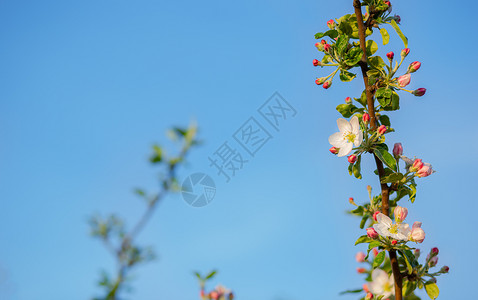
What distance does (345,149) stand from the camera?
2.06 m

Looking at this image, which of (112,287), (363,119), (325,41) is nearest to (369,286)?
(363,119)

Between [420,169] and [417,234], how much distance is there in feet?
1.12

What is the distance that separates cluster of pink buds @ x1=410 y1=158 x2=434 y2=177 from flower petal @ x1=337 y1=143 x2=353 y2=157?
0.32 meters

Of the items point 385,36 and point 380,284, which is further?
point 385,36

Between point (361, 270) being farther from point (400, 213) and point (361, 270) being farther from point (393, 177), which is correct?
point (393, 177)

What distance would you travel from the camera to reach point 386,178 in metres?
1.93

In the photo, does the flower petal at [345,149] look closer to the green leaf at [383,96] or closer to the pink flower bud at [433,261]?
the green leaf at [383,96]

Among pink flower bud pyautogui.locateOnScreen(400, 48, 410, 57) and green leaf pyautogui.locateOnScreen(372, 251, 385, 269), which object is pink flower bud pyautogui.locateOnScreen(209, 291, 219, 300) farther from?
pink flower bud pyautogui.locateOnScreen(400, 48, 410, 57)

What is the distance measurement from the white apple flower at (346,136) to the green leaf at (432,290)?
0.76 metres

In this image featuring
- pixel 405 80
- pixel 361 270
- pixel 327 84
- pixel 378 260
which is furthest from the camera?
pixel 361 270

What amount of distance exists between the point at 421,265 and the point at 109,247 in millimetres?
3079

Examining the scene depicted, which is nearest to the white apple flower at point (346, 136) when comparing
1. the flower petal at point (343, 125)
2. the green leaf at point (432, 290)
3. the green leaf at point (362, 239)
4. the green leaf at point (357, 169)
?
the flower petal at point (343, 125)

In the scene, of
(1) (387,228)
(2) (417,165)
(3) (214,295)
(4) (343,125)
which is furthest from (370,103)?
(3) (214,295)

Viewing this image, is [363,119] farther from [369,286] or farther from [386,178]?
[369,286]
